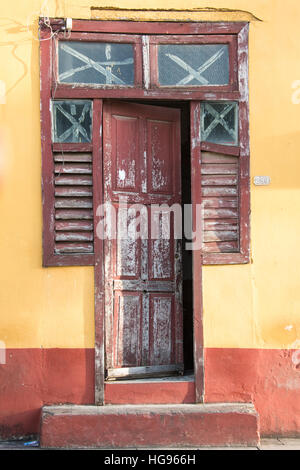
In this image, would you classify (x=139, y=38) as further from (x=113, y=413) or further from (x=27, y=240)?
(x=113, y=413)

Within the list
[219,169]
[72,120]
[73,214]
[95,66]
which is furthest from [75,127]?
[219,169]

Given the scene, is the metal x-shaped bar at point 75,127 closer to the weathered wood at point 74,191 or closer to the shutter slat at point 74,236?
the weathered wood at point 74,191

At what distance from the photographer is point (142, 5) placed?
5.01 m

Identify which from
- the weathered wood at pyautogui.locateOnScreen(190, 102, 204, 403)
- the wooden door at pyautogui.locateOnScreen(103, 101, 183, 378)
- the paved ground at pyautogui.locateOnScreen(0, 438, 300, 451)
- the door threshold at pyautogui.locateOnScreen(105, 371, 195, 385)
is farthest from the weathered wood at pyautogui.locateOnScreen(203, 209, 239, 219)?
the paved ground at pyautogui.locateOnScreen(0, 438, 300, 451)

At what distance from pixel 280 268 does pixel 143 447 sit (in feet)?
6.20

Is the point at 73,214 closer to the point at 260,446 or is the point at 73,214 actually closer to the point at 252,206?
the point at 252,206

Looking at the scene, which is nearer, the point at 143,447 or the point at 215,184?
the point at 143,447

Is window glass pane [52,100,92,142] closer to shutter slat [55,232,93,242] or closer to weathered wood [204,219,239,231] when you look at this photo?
shutter slat [55,232,93,242]

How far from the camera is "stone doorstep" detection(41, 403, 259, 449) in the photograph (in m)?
4.61

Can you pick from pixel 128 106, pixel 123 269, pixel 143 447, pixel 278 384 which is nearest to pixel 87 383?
pixel 143 447

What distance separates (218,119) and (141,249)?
1.34m

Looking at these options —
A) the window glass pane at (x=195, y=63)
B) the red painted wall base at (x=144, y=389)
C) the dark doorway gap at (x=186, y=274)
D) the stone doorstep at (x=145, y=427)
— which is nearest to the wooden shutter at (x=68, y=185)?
the window glass pane at (x=195, y=63)

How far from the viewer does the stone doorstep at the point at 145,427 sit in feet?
15.1

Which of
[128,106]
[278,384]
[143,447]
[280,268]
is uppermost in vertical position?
[128,106]
